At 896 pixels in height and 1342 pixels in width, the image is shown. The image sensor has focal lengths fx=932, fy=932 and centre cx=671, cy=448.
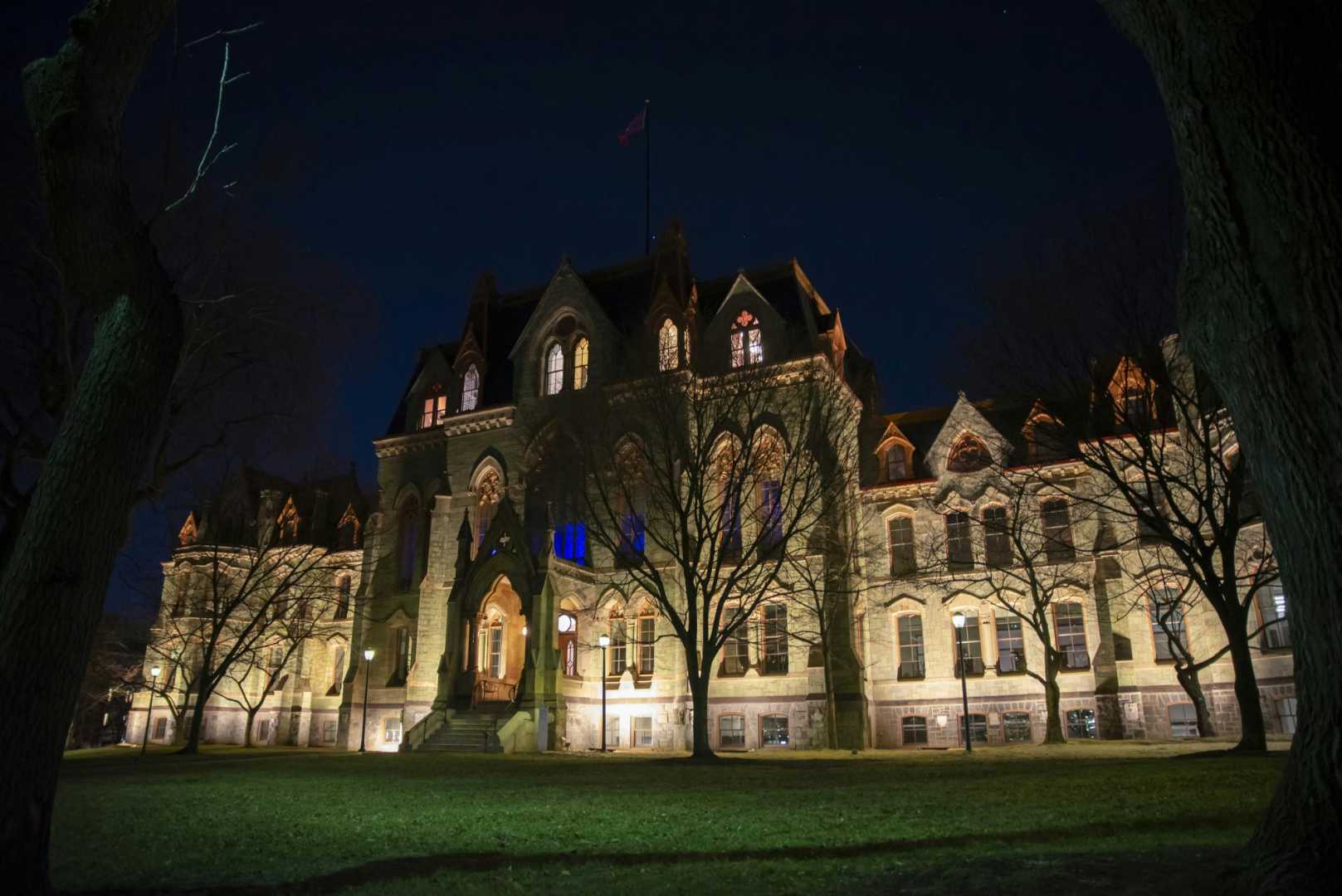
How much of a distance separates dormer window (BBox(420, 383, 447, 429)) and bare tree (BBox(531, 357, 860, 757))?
48.5 ft

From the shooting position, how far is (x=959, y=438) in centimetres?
3916

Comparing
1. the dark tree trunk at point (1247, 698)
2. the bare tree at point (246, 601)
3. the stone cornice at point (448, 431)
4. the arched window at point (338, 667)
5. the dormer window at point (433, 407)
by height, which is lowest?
the dark tree trunk at point (1247, 698)

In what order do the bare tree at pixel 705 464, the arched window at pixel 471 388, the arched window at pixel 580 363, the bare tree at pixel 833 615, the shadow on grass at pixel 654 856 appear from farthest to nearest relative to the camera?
the arched window at pixel 471 388, the arched window at pixel 580 363, the bare tree at pixel 833 615, the bare tree at pixel 705 464, the shadow on grass at pixel 654 856

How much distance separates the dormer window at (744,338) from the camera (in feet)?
128

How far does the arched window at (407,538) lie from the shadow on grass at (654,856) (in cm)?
3806

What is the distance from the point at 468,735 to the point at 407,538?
51.0 feet

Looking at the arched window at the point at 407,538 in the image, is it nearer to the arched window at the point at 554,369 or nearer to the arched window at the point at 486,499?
the arched window at the point at 486,499

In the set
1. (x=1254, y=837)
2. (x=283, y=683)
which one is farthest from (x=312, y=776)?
(x=283, y=683)

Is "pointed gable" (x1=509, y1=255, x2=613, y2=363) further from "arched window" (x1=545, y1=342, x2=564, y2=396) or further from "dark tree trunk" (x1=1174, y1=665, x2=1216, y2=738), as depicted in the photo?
"dark tree trunk" (x1=1174, y1=665, x2=1216, y2=738)

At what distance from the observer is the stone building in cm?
3328

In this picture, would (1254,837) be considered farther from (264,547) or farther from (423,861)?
(264,547)

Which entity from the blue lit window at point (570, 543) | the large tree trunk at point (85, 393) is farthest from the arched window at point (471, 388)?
the large tree trunk at point (85, 393)

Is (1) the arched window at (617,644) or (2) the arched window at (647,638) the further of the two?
(1) the arched window at (617,644)

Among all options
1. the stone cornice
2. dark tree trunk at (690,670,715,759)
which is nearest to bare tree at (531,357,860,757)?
dark tree trunk at (690,670,715,759)
